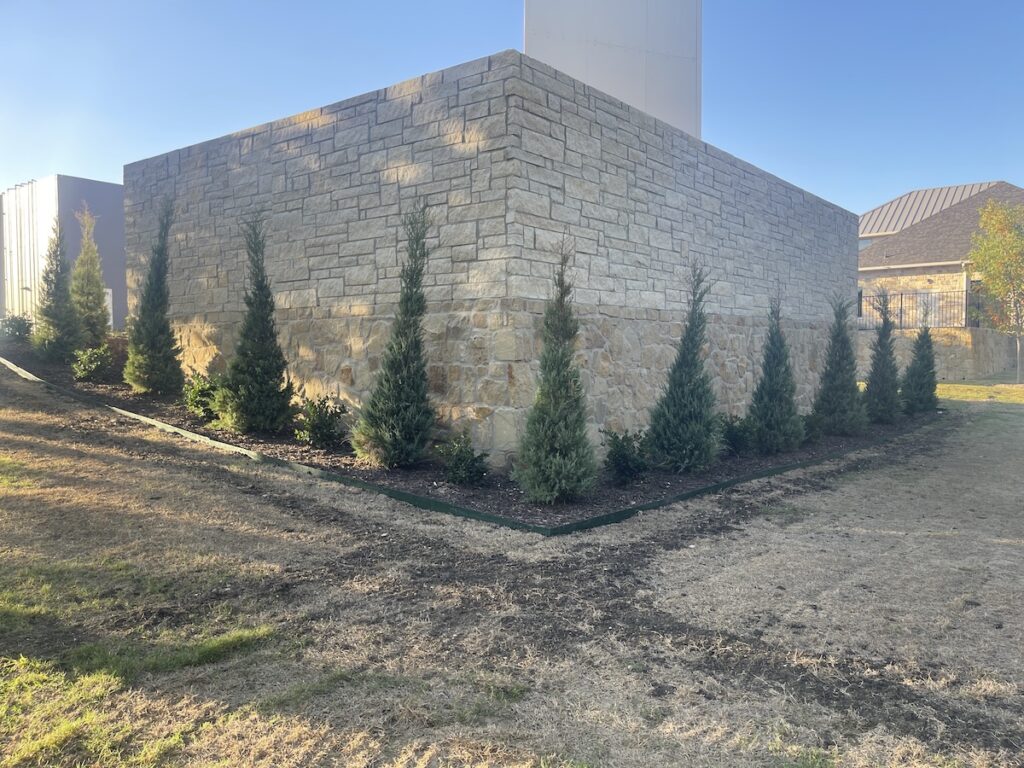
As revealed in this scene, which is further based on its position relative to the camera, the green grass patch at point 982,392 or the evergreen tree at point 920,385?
the green grass patch at point 982,392

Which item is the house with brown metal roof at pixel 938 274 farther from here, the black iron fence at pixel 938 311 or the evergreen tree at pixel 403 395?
the evergreen tree at pixel 403 395

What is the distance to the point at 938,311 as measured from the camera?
2439 centimetres

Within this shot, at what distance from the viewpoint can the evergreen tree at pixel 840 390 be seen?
40.0 ft

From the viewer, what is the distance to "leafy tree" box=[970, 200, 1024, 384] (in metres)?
21.8

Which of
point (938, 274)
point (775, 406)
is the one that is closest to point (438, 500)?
point (775, 406)

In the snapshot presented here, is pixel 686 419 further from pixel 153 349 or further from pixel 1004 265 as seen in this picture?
pixel 1004 265

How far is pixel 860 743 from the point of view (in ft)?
8.99

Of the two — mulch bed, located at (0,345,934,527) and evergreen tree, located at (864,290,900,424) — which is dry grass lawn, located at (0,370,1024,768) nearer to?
mulch bed, located at (0,345,934,527)

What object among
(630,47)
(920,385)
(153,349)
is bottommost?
(920,385)

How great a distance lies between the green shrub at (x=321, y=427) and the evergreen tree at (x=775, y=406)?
19.1 ft

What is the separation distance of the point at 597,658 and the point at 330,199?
712cm

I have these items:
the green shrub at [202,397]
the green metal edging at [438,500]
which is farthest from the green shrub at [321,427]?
the green shrub at [202,397]

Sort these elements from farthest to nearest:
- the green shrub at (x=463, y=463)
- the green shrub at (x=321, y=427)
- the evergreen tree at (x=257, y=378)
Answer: the evergreen tree at (x=257, y=378)
the green shrub at (x=321, y=427)
the green shrub at (x=463, y=463)

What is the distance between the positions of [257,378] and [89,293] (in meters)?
5.73
